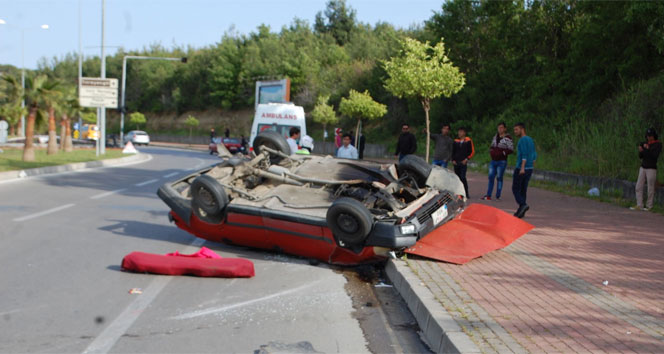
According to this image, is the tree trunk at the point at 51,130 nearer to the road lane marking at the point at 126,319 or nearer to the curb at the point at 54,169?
the curb at the point at 54,169

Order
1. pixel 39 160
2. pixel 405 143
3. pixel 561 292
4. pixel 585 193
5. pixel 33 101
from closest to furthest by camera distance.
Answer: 1. pixel 561 292
2. pixel 405 143
3. pixel 585 193
4. pixel 39 160
5. pixel 33 101

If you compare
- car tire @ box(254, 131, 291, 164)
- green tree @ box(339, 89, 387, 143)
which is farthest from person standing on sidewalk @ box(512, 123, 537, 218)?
green tree @ box(339, 89, 387, 143)

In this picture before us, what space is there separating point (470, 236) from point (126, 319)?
428 centimetres

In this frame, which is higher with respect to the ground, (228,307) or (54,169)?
(228,307)

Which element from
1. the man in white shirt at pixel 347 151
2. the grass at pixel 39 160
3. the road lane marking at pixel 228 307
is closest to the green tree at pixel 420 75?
the man in white shirt at pixel 347 151

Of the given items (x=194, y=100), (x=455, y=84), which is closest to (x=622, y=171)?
(x=455, y=84)

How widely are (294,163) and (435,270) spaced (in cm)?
316

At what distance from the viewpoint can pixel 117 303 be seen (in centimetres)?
531

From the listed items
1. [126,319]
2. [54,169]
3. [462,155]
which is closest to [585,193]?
[462,155]

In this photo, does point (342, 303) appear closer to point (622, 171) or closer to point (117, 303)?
point (117, 303)

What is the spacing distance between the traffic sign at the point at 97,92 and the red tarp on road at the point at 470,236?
2898 centimetres

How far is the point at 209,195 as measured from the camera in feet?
24.4

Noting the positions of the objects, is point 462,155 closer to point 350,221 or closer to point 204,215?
point 204,215

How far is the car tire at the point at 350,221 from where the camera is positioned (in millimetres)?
6383
